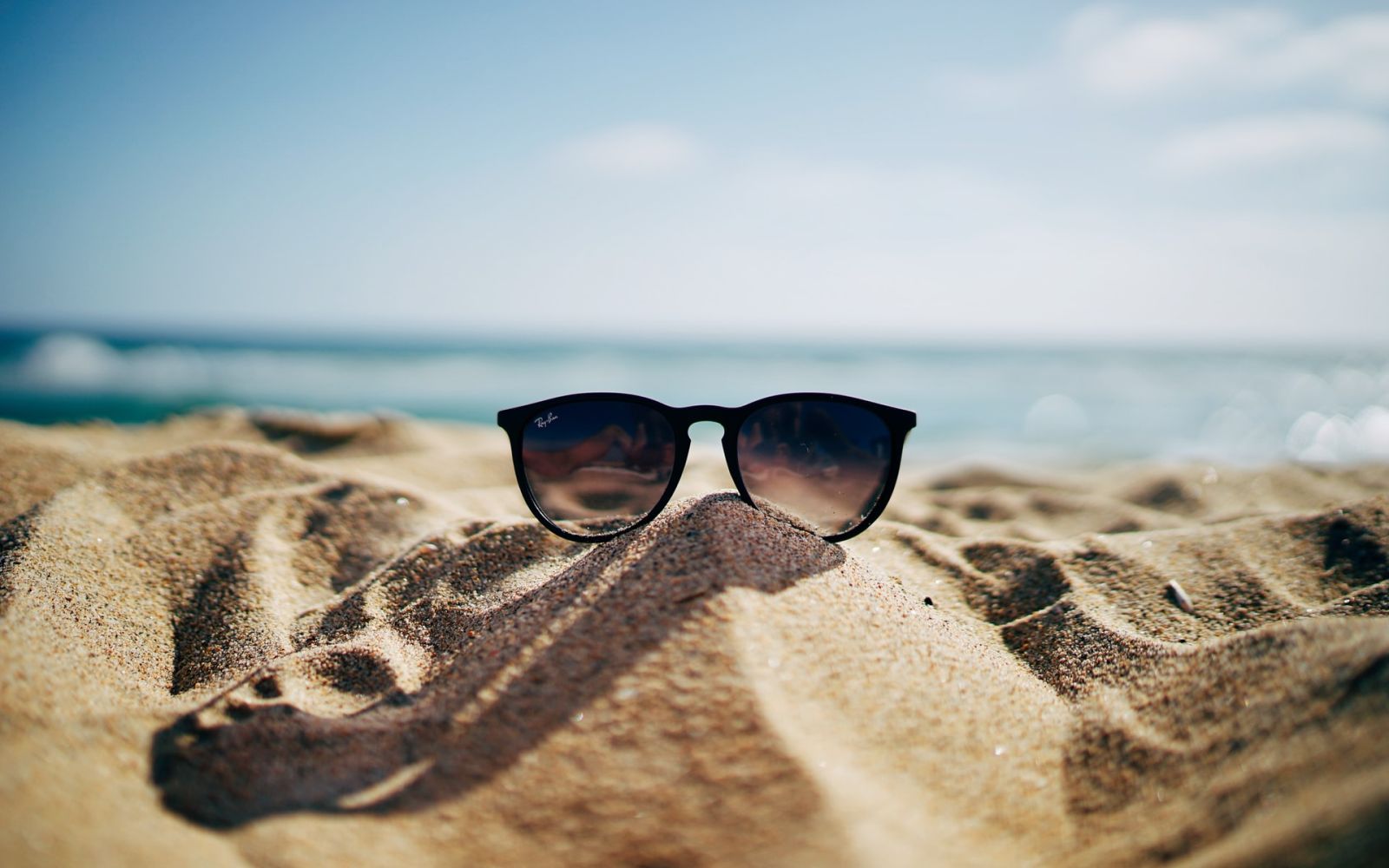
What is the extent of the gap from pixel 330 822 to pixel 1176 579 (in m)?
2.41

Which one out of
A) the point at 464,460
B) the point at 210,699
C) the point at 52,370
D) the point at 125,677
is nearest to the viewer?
the point at 210,699

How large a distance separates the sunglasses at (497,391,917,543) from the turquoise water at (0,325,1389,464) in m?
6.77

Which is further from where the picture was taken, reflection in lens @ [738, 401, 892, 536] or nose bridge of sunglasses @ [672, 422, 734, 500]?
nose bridge of sunglasses @ [672, 422, 734, 500]

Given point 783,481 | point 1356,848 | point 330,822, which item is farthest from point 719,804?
point 783,481

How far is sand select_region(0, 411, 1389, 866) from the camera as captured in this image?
3.62 ft

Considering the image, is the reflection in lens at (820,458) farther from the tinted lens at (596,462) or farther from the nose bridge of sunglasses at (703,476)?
the nose bridge of sunglasses at (703,476)

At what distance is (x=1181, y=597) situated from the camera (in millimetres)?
2154

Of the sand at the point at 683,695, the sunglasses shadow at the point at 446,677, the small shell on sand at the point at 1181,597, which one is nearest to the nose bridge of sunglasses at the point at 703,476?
the sand at the point at 683,695

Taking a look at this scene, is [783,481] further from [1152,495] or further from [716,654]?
[1152,495]

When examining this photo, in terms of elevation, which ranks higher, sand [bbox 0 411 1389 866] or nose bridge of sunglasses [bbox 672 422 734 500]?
nose bridge of sunglasses [bbox 672 422 734 500]

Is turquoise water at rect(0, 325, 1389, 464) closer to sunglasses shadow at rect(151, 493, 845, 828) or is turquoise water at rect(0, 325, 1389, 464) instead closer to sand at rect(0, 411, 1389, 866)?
sand at rect(0, 411, 1389, 866)

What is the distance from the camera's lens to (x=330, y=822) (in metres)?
1.17

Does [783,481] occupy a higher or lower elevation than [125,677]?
higher

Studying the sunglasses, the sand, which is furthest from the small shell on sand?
the sunglasses
